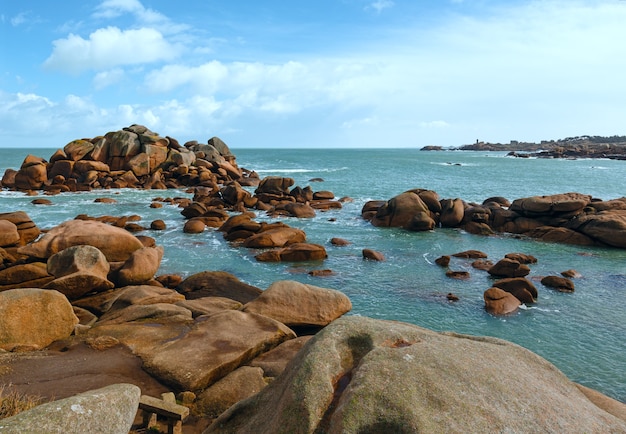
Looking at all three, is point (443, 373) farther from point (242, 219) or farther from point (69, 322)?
point (242, 219)

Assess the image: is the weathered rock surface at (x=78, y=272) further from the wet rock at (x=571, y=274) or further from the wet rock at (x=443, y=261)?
the wet rock at (x=571, y=274)

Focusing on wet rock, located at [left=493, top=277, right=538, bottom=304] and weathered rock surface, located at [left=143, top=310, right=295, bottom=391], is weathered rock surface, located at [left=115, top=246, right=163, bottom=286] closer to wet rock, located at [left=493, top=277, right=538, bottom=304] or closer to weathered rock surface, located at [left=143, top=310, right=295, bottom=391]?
Answer: weathered rock surface, located at [left=143, top=310, right=295, bottom=391]

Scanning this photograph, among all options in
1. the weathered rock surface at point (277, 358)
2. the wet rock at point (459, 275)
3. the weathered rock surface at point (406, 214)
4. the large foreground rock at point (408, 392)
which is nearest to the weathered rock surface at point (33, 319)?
the weathered rock surface at point (277, 358)

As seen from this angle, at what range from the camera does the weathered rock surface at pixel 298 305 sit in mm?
12688

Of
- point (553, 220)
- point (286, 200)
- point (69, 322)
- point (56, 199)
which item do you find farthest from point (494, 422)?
point (56, 199)

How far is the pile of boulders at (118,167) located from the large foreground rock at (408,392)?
50012 millimetres

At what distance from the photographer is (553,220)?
30.8 metres

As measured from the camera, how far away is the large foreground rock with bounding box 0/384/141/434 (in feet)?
14.2

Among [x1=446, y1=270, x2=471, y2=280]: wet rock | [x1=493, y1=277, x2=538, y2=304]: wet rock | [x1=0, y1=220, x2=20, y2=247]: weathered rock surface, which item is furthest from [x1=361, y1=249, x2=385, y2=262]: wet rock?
[x1=0, y1=220, x2=20, y2=247]: weathered rock surface

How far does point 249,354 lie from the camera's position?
31.7 ft

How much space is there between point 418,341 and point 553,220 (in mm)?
29561

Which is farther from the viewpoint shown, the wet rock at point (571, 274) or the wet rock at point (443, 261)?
the wet rock at point (443, 261)

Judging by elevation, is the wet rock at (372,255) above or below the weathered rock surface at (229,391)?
below

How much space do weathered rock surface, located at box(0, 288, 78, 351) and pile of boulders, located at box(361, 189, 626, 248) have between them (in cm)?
2446
